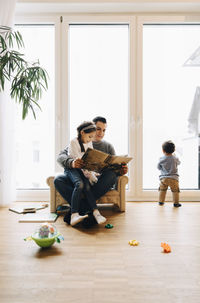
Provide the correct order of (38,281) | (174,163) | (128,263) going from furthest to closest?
1. (174,163)
2. (128,263)
3. (38,281)

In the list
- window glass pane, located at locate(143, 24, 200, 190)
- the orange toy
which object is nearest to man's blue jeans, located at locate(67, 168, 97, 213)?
the orange toy

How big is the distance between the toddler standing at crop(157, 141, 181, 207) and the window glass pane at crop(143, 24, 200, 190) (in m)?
0.36

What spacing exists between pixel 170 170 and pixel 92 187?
943 mm

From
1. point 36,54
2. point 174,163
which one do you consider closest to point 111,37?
point 36,54

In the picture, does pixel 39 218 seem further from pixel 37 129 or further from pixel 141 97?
pixel 141 97

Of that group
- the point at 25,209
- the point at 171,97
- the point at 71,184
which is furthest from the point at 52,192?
the point at 171,97

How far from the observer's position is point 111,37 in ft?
10.7

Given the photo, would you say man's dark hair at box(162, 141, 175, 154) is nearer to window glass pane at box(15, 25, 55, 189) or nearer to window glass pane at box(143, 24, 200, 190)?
window glass pane at box(143, 24, 200, 190)

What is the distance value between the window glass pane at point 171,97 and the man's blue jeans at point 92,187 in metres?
0.91

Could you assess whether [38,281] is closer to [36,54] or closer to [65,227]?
[65,227]

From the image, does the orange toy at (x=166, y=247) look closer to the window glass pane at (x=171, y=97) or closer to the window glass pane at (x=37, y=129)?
the window glass pane at (x=171, y=97)

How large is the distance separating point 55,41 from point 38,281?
106 inches

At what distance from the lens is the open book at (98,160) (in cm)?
228

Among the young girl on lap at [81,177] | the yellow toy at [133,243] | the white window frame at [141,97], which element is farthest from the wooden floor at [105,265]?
the white window frame at [141,97]
